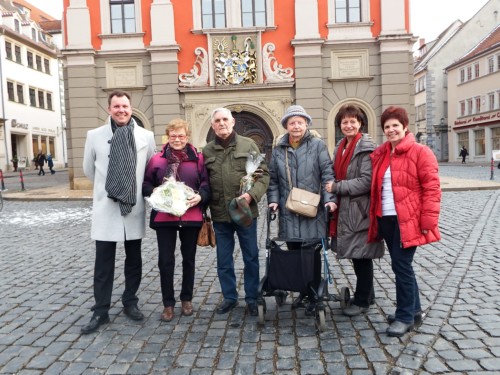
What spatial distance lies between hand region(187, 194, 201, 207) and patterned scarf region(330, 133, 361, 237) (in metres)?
1.24

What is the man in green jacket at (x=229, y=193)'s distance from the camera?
14.8 feet

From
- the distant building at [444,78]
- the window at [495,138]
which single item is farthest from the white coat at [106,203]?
the distant building at [444,78]

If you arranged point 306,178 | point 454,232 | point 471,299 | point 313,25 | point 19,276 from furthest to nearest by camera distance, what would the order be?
point 313,25
point 454,232
point 19,276
point 471,299
point 306,178

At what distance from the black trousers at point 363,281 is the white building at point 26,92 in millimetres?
40742

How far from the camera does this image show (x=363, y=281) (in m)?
4.59

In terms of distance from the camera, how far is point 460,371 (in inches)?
133

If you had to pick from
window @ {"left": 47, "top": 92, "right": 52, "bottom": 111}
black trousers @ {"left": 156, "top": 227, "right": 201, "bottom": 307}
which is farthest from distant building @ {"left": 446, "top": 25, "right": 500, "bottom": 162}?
black trousers @ {"left": 156, "top": 227, "right": 201, "bottom": 307}

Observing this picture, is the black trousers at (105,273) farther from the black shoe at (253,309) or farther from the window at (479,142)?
the window at (479,142)

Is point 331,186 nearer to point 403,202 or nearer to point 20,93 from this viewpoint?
point 403,202

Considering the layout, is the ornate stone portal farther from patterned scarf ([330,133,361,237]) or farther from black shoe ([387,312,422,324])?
black shoe ([387,312,422,324])

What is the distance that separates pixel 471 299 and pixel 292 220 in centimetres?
205

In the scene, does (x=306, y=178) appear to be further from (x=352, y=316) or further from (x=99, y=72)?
(x=99, y=72)

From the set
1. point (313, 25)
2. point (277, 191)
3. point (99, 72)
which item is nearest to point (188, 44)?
point (99, 72)

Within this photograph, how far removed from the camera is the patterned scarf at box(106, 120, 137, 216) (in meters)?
4.33
